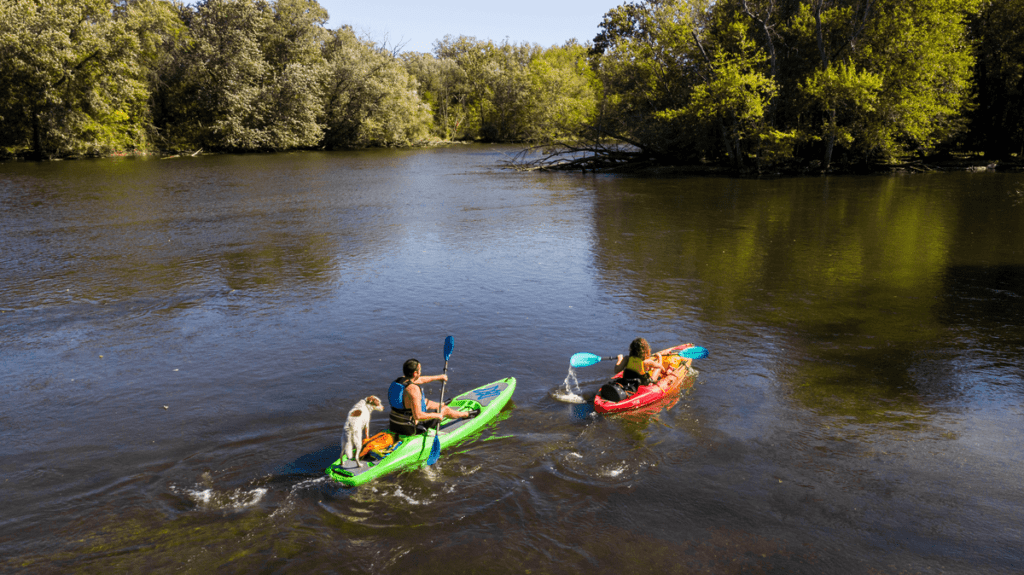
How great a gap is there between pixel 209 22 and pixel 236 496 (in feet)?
217

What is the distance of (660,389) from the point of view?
9.73 meters

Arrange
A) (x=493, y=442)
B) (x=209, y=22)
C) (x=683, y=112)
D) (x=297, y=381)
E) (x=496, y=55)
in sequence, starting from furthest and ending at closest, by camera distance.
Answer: (x=496, y=55) → (x=209, y=22) → (x=683, y=112) → (x=297, y=381) → (x=493, y=442)

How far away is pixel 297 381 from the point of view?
10352 mm

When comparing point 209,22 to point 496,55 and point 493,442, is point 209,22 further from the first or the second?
point 493,442

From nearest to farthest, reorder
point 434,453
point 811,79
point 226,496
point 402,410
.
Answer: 1. point 226,496
2. point 434,453
3. point 402,410
4. point 811,79

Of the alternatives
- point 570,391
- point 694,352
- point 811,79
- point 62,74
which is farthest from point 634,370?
point 62,74

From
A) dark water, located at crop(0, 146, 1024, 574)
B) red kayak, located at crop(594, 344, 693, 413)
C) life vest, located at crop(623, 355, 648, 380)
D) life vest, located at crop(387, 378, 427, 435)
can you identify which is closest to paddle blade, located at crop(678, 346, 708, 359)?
red kayak, located at crop(594, 344, 693, 413)

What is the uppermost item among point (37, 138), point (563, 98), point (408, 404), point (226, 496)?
point (563, 98)

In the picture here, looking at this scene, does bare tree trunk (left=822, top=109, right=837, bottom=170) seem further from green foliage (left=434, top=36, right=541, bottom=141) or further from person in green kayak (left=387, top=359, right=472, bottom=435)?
green foliage (left=434, top=36, right=541, bottom=141)

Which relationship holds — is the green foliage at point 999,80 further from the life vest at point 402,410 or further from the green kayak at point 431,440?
the life vest at point 402,410

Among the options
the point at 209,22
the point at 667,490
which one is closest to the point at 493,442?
the point at 667,490

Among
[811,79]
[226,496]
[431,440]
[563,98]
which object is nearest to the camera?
[226,496]

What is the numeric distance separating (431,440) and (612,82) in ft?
Answer: 122

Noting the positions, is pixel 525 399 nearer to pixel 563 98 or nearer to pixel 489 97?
pixel 563 98
